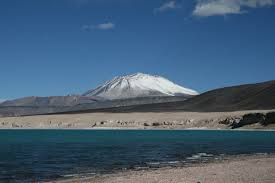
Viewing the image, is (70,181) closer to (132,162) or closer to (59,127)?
(132,162)

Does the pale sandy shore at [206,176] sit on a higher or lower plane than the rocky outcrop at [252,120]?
lower

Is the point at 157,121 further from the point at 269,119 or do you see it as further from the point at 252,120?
the point at 269,119

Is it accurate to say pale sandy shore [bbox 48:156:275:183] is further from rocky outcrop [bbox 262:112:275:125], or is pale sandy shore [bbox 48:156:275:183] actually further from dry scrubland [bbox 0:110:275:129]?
dry scrubland [bbox 0:110:275:129]

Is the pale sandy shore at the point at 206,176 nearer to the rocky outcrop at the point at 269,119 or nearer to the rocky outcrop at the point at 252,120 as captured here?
the rocky outcrop at the point at 269,119

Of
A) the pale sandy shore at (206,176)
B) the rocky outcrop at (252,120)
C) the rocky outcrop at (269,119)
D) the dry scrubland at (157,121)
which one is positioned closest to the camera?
the pale sandy shore at (206,176)

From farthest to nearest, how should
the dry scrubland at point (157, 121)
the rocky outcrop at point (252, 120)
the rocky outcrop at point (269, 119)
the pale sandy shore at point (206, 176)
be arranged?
the dry scrubland at point (157, 121) → the rocky outcrop at point (252, 120) → the rocky outcrop at point (269, 119) → the pale sandy shore at point (206, 176)

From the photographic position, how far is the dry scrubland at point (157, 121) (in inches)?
5094

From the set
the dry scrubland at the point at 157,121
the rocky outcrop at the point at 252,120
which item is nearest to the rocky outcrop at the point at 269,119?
the rocky outcrop at the point at 252,120

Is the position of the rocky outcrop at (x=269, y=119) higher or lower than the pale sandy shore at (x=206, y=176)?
higher

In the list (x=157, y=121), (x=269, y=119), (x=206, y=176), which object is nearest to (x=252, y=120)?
(x=269, y=119)

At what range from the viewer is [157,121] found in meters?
166

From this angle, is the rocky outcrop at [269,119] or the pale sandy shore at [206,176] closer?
the pale sandy shore at [206,176]

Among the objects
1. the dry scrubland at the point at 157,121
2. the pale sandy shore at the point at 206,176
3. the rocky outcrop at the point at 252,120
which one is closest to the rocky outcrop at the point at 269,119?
the rocky outcrop at the point at 252,120

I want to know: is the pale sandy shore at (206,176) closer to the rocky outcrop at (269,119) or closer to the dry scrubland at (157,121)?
the rocky outcrop at (269,119)
